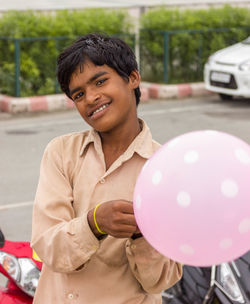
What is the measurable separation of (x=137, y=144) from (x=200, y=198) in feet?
1.81

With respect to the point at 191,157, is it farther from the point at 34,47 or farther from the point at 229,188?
the point at 34,47

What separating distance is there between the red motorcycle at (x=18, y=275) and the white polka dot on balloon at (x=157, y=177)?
115 cm

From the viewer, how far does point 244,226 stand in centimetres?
155

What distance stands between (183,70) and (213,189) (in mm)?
11130

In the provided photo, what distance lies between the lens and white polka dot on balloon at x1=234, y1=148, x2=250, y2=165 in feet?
5.10

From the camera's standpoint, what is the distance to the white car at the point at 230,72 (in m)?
10.7

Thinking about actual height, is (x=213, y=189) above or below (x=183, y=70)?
above

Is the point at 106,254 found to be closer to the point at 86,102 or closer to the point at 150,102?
the point at 86,102

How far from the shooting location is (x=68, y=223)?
1.90 meters

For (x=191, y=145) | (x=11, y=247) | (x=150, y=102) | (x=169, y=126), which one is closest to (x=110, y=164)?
(x=191, y=145)

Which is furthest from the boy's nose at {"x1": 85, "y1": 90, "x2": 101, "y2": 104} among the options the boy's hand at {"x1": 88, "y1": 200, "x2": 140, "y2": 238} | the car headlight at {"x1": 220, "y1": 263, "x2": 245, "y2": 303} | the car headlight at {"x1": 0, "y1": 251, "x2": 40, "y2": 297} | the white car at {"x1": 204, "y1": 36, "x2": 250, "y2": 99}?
the white car at {"x1": 204, "y1": 36, "x2": 250, "y2": 99}

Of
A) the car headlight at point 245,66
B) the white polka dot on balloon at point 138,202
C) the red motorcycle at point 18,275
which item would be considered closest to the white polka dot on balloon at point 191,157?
the white polka dot on balloon at point 138,202

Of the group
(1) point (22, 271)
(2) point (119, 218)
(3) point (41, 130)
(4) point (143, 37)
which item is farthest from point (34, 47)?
(2) point (119, 218)

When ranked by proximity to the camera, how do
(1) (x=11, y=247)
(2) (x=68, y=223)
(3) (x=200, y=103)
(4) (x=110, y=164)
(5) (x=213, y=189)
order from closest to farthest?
1. (5) (x=213, y=189)
2. (2) (x=68, y=223)
3. (4) (x=110, y=164)
4. (1) (x=11, y=247)
5. (3) (x=200, y=103)
